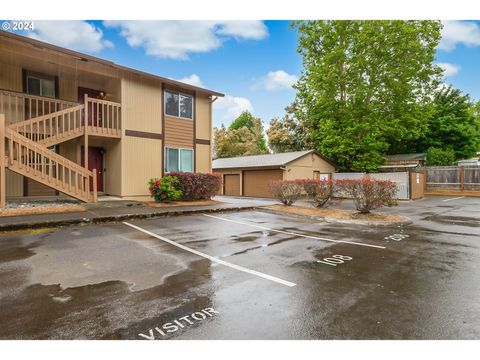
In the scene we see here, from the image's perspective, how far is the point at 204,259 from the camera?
484 cm

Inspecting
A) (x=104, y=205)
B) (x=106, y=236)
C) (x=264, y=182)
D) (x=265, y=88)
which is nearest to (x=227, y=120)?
(x=265, y=88)

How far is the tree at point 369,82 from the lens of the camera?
20734 mm

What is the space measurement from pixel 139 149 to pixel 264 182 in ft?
36.7

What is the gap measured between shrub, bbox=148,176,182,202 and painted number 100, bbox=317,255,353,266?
29.0ft

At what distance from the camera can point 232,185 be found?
24.2 m

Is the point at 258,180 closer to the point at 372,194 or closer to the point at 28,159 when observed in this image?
the point at 372,194

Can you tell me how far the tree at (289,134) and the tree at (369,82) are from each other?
10125mm

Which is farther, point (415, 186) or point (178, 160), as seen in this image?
point (415, 186)

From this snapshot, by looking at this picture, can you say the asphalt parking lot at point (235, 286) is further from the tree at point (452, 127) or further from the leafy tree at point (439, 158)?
the tree at point (452, 127)

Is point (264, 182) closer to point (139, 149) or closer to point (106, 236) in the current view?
point (139, 149)

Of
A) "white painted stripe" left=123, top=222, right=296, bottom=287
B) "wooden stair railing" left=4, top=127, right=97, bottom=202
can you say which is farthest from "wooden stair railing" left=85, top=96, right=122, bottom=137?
"white painted stripe" left=123, top=222, right=296, bottom=287

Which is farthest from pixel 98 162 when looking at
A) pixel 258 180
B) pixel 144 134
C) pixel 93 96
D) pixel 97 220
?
Answer: pixel 258 180

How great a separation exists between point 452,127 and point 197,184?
30344 millimetres

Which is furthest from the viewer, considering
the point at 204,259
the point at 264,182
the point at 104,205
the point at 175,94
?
the point at 264,182
